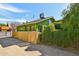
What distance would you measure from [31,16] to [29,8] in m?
0.11

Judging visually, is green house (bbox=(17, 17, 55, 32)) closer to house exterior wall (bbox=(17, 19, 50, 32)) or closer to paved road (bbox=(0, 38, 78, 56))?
house exterior wall (bbox=(17, 19, 50, 32))

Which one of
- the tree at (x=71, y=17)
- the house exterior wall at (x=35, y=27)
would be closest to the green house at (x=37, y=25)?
the house exterior wall at (x=35, y=27)

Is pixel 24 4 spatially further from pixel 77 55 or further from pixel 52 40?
pixel 77 55

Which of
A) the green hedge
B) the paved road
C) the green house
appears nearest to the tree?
the green hedge

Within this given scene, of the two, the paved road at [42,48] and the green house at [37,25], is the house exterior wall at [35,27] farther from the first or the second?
the paved road at [42,48]

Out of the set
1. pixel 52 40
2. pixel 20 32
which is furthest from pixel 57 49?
pixel 20 32

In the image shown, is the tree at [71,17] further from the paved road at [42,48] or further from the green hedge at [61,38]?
the paved road at [42,48]

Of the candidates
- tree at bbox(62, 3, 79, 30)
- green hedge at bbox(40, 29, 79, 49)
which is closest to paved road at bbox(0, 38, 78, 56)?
green hedge at bbox(40, 29, 79, 49)

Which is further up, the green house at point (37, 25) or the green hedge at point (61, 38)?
the green house at point (37, 25)

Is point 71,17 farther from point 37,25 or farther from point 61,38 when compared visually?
point 37,25

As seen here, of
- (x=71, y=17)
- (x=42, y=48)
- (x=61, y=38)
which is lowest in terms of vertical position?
(x=42, y=48)

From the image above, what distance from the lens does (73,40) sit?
3654 millimetres

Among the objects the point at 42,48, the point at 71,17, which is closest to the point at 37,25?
the point at 42,48

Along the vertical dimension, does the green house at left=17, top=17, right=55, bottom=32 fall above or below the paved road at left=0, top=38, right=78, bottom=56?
above
